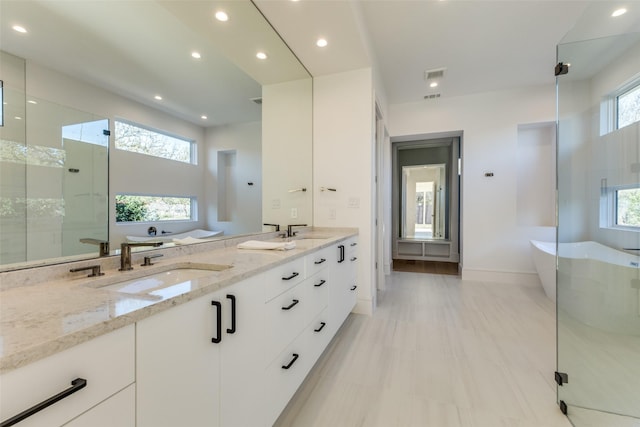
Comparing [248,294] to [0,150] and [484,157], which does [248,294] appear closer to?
[0,150]

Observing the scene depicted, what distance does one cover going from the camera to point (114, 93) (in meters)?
1.30

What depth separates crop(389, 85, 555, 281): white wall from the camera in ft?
13.3

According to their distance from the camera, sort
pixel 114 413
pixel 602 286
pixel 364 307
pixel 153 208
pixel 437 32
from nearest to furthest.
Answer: pixel 114 413
pixel 153 208
pixel 602 286
pixel 437 32
pixel 364 307

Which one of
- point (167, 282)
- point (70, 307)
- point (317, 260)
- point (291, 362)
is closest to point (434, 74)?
point (317, 260)

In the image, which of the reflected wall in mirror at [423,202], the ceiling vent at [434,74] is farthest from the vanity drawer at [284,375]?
the reflected wall in mirror at [423,202]

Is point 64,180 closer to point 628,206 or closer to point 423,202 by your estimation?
point 628,206

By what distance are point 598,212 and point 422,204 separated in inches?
154

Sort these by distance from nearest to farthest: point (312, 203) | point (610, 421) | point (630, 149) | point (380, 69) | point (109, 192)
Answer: point (109, 192) → point (610, 421) → point (630, 149) → point (312, 203) → point (380, 69)

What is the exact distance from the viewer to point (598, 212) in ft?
6.80

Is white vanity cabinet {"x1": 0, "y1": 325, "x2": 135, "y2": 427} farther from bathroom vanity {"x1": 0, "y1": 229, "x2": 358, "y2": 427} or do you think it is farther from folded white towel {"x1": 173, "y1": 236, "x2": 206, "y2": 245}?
folded white towel {"x1": 173, "y1": 236, "x2": 206, "y2": 245}

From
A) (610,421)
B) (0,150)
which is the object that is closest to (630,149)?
(610,421)

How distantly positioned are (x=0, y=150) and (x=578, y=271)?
Answer: 11.7 ft

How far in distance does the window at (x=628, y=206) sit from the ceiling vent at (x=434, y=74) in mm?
2457

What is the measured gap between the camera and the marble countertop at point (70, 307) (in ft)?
1.60
